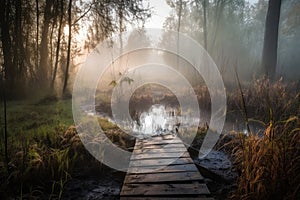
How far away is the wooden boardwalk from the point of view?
2131 millimetres

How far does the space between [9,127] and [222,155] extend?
4.34m

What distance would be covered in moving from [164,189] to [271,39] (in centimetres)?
1046

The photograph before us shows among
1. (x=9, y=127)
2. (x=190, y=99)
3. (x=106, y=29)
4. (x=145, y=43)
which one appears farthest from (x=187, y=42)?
(x=9, y=127)

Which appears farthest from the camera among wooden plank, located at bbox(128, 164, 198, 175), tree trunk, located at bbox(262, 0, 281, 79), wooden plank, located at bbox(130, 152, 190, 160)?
tree trunk, located at bbox(262, 0, 281, 79)

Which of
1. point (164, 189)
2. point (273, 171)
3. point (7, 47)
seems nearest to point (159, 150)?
point (164, 189)

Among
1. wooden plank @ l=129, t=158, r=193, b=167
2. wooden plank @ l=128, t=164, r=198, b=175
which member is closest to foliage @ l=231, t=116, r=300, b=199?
wooden plank @ l=128, t=164, r=198, b=175

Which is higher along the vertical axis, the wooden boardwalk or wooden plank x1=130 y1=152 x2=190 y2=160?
wooden plank x1=130 y1=152 x2=190 y2=160

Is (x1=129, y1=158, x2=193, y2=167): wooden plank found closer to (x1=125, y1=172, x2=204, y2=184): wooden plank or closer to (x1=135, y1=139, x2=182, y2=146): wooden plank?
(x1=125, y1=172, x2=204, y2=184): wooden plank

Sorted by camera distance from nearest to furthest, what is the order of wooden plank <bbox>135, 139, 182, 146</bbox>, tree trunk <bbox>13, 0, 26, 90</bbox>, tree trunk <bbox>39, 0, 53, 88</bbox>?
wooden plank <bbox>135, 139, 182, 146</bbox>, tree trunk <bbox>13, 0, 26, 90</bbox>, tree trunk <bbox>39, 0, 53, 88</bbox>

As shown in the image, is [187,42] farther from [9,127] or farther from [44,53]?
[9,127]

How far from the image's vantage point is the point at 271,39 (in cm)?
1019

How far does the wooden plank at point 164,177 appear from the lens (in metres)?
2.40

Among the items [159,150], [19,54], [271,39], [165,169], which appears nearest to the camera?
[165,169]

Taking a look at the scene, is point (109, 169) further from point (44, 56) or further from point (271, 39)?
point (271, 39)
